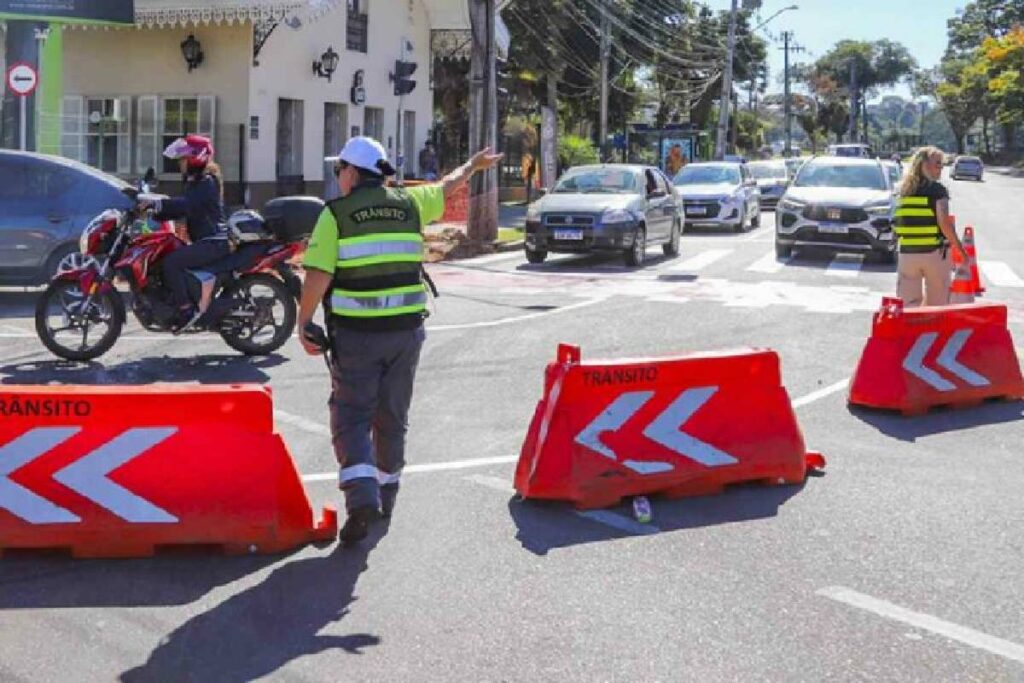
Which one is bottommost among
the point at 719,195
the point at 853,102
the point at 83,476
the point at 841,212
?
the point at 83,476

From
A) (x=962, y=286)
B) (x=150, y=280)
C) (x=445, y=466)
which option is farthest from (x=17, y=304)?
(x=962, y=286)

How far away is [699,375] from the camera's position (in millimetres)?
6516

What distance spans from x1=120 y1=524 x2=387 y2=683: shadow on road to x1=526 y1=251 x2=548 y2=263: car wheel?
545 inches

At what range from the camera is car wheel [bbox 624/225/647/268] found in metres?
18.6

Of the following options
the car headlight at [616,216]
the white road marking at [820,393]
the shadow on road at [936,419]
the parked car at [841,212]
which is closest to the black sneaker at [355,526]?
the shadow on road at [936,419]

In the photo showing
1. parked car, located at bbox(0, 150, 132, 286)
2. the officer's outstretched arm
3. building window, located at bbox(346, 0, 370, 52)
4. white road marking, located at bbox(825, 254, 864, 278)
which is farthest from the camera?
building window, located at bbox(346, 0, 370, 52)

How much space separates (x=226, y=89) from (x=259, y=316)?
15.3m

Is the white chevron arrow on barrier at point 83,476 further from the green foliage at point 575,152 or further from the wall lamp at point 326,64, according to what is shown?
the green foliage at point 575,152

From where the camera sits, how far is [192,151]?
31.4 feet

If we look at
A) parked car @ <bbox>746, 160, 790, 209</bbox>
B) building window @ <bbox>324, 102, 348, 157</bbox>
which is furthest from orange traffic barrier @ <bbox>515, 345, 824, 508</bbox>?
parked car @ <bbox>746, 160, 790, 209</bbox>

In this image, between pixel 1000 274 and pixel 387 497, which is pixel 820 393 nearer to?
pixel 387 497

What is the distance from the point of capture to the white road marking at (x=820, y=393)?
8.98 m

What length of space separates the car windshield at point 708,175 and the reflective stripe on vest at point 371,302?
2312 centimetres

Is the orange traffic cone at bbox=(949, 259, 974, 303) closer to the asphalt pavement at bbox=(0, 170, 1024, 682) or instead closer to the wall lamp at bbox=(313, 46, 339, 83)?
the asphalt pavement at bbox=(0, 170, 1024, 682)
